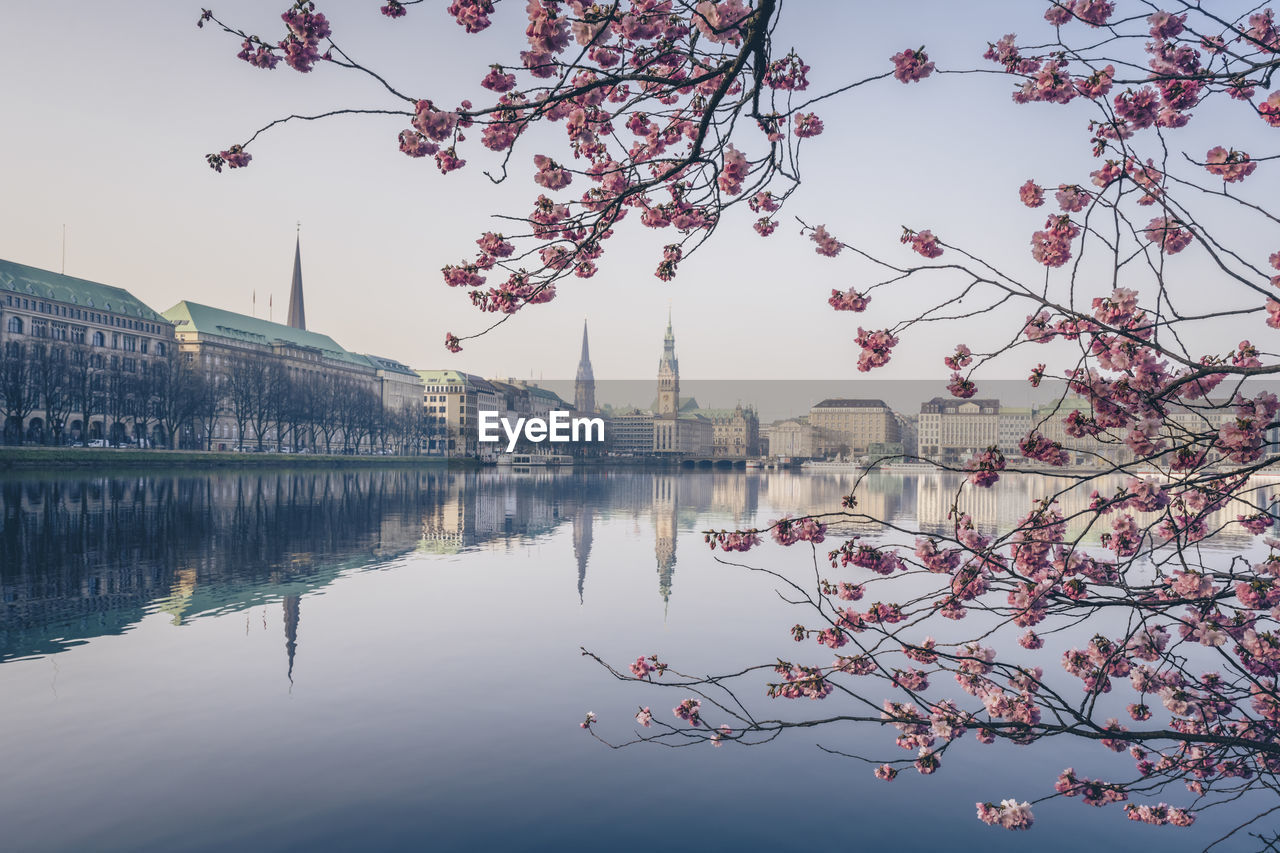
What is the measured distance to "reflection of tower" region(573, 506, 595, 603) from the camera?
26356 millimetres

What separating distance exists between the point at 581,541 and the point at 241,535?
13.1 m

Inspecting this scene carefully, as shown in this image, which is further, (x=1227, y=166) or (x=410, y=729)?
(x=410, y=729)

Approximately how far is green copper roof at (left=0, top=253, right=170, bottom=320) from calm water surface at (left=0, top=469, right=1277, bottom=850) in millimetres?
108314

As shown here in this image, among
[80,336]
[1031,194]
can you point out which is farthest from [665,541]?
[80,336]

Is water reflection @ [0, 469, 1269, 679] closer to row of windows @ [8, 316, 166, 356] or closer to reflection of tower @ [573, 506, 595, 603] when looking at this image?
reflection of tower @ [573, 506, 595, 603]

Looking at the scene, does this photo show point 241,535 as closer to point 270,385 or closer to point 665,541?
point 665,541

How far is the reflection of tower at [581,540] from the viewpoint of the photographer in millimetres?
26356

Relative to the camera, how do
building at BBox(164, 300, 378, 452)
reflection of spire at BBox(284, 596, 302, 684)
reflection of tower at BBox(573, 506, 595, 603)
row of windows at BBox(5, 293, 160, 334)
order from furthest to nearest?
building at BBox(164, 300, 378, 452) → row of windows at BBox(5, 293, 160, 334) → reflection of tower at BBox(573, 506, 595, 603) → reflection of spire at BBox(284, 596, 302, 684)

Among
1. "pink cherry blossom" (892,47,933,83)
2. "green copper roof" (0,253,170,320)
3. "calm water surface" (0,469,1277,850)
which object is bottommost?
"calm water surface" (0,469,1277,850)

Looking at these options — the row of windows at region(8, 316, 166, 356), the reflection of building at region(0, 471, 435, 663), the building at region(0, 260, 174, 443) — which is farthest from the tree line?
the reflection of building at region(0, 471, 435, 663)

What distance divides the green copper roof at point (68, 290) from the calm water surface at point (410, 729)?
108m

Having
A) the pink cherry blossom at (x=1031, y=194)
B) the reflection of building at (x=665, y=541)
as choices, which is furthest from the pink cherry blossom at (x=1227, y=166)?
the reflection of building at (x=665, y=541)

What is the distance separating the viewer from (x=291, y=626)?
59.4ft

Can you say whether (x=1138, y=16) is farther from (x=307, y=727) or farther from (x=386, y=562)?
(x=386, y=562)
